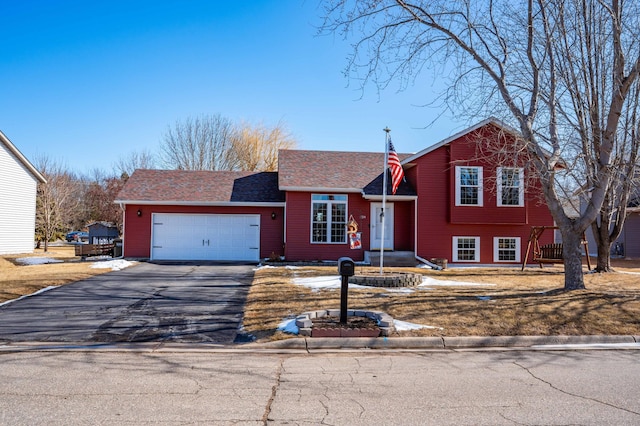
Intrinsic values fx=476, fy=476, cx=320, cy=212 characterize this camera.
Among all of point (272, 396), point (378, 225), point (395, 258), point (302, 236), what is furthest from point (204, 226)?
point (272, 396)

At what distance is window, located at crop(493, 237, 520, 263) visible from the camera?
821 inches

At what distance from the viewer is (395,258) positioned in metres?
19.9

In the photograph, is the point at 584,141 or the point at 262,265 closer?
the point at 584,141

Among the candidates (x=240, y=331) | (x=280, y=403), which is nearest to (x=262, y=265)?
(x=240, y=331)

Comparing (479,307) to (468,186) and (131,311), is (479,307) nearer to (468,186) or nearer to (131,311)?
(131,311)

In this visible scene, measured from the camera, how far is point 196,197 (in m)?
21.8

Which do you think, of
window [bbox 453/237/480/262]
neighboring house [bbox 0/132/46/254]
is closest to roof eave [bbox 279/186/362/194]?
window [bbox 453/237/480/262]

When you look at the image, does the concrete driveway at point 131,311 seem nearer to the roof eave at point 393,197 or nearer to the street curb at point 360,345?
the street curb at point 360,345

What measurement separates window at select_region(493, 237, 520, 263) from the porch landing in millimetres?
3687

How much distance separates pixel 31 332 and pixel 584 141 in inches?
507

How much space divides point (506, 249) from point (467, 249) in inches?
70.3

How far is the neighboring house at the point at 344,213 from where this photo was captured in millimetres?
20156

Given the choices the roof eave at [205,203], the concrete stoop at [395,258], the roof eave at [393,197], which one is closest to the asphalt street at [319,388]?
the concrete stoop at [395,258]

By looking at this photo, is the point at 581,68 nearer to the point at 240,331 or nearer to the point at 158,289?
the point at 240,331
